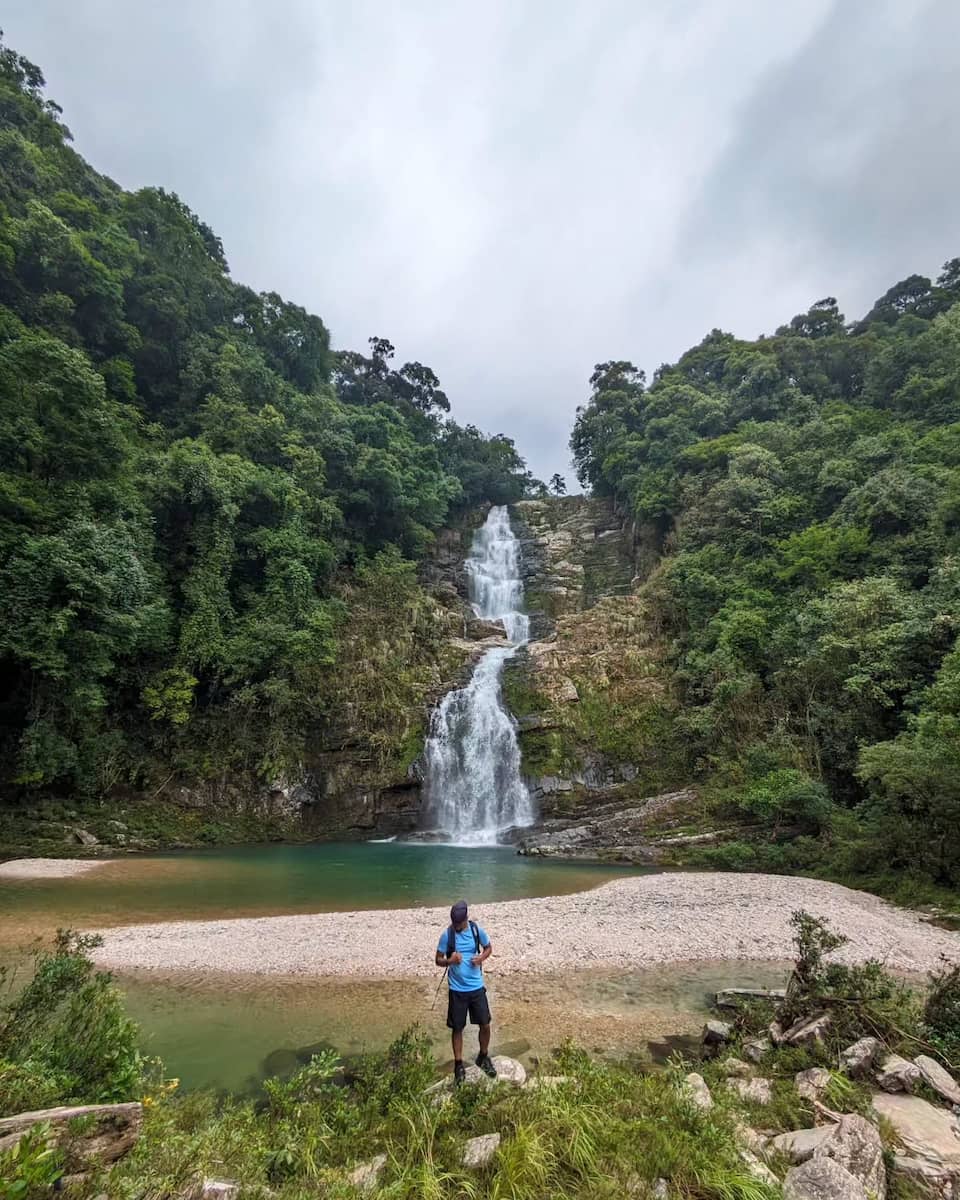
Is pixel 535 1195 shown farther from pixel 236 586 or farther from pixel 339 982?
pixel 236 586

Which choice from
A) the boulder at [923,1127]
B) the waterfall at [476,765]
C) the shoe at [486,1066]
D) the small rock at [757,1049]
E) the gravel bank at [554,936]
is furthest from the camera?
the waterfall at [476,765]

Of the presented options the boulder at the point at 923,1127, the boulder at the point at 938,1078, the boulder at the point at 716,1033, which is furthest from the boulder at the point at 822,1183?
the boulder at the point at 716,1033

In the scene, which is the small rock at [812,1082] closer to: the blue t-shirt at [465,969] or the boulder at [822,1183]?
the boulder at [822,1183]

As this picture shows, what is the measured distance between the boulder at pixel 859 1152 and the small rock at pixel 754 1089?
83 centimetres

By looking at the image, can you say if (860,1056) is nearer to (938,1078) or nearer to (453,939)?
(938,1078)

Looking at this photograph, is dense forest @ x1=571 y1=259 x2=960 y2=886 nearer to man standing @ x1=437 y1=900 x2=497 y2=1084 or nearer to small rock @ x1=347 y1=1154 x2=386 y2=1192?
man standing @ x1=437 y1=900 x2=497 y2=1084

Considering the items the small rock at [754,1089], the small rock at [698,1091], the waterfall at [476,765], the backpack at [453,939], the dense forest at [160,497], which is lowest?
the small rock at [754,1089]

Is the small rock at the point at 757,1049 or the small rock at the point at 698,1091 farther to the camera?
the small rock at the point at 757,1049

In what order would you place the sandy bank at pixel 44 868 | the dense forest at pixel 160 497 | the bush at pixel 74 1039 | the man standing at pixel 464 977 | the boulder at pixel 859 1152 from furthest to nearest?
the dense forest at pixel 160 497 < the sandy bank at pixel 44 868 < the man standing at pixel 464 977 < the bush at pixel 74 1039 < the boulder at pixel 859 1152

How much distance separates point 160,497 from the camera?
21.2m

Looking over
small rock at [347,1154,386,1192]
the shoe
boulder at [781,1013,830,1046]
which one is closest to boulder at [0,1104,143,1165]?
small rock at [347,1154,386,1192]

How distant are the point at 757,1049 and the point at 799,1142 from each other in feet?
6.02

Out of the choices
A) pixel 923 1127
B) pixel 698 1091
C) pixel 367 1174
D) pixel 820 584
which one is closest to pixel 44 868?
pixel 367 1174

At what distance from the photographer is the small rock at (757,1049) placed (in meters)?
4.76
